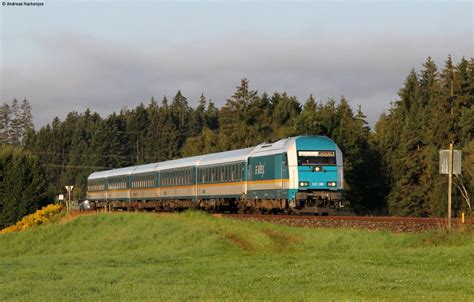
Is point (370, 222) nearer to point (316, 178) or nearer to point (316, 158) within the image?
point (316, 178)

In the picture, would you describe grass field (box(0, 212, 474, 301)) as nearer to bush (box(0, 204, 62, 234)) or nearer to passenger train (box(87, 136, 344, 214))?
passenger train (box(87, 136, 344, 214))

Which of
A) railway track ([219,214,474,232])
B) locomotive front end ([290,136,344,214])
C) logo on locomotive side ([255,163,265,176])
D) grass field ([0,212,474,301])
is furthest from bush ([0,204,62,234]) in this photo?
railway track ([219,214,474,232])

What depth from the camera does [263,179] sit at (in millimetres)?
41812

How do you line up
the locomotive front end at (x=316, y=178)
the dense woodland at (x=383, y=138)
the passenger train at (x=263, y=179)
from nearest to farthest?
the locomotive front end at (x=316, y=178) → the passenger train at (x=263, y=179) → the dense woodland at (x=383, y=138)

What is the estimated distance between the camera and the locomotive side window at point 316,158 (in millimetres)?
39344

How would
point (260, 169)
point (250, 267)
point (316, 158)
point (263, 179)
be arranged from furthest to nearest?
1. point (260, 169)
2. point (263, 179)
3. point (316, 158)
4. point (250, 267)

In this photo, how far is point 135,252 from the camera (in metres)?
33.2

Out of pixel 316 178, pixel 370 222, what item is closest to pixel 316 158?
pixel 316 178

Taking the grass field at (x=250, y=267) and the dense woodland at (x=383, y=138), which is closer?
the grass field at (x=250, y=267)

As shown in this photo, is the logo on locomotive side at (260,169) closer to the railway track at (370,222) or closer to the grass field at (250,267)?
the grass field at (250,267)

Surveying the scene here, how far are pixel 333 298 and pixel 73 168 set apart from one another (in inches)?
6492

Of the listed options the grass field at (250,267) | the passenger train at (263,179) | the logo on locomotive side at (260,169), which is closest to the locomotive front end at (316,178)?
the passenger train at (263,179)

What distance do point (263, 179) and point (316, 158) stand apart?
324 centimetres

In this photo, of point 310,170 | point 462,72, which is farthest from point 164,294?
point 462,72
